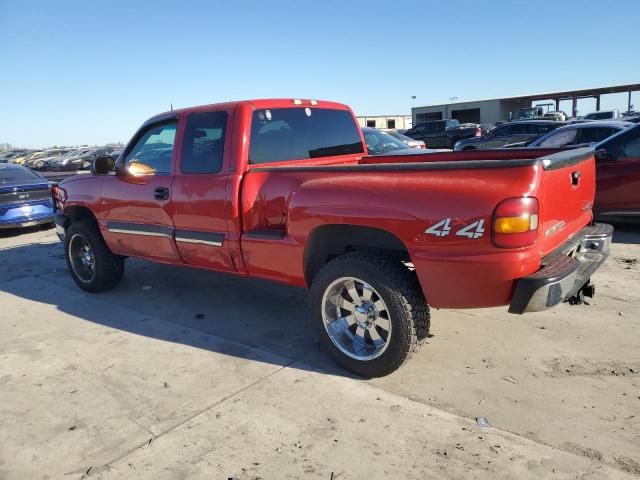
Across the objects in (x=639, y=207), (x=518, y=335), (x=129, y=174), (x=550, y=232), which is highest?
(x=129, y=174)

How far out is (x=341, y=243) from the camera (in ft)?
11.4

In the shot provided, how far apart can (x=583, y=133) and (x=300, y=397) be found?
907cm

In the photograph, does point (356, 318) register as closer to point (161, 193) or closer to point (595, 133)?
point (161, 193)

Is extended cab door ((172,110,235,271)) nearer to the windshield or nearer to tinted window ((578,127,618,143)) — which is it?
the windshield

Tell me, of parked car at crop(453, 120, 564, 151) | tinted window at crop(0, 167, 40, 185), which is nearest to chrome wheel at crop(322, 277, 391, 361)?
tinted window at crop(0, 167, 40, 185)

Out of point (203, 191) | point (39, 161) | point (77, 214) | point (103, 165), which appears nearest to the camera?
point (203, 191)

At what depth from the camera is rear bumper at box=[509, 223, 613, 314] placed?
2.71 meters

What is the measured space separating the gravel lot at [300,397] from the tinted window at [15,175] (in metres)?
6.11

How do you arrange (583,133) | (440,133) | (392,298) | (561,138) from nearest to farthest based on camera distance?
(392,298), (583,133), (561,138), (440,133)

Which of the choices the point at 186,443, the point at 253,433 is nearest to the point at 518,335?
the point at 253,433

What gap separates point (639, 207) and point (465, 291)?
503cm

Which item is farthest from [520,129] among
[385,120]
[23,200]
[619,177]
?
[385,120]

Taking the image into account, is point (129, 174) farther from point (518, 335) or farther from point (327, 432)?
point (518, 335)

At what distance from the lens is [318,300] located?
11.3 ft
